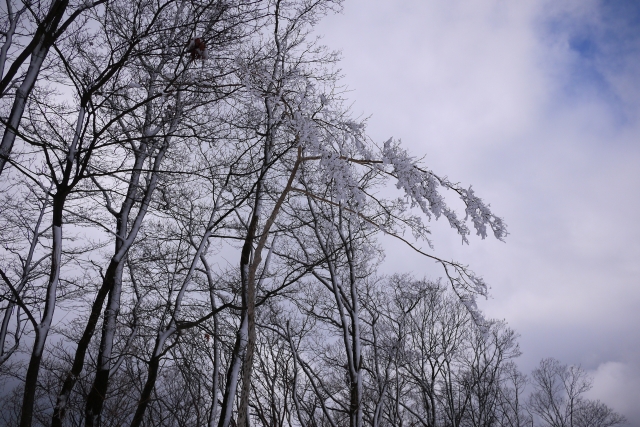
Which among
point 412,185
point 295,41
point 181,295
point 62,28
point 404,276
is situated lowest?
point 412,185

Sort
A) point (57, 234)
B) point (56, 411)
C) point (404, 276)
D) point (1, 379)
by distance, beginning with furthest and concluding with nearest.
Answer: point (404, 276) < point (1, 379) < point (56, 411) < point (57, 234)

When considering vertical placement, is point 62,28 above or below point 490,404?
above

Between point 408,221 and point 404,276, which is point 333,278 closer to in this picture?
point 404,276

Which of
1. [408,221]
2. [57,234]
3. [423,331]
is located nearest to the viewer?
[408,221]

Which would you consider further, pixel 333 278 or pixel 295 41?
pixel 333 278

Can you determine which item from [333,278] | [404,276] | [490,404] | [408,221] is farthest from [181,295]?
[490,404]

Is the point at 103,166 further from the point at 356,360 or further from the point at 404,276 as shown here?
the point at 404,276

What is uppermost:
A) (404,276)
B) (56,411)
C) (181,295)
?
(404,276)

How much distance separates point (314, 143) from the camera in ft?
7.54

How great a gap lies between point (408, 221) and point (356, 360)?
684 centimetres

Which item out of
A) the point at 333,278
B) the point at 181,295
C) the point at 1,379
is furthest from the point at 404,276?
the point at 1,379

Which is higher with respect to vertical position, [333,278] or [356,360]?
[333,278]

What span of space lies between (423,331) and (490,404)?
239 inches

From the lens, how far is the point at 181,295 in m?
6.49
